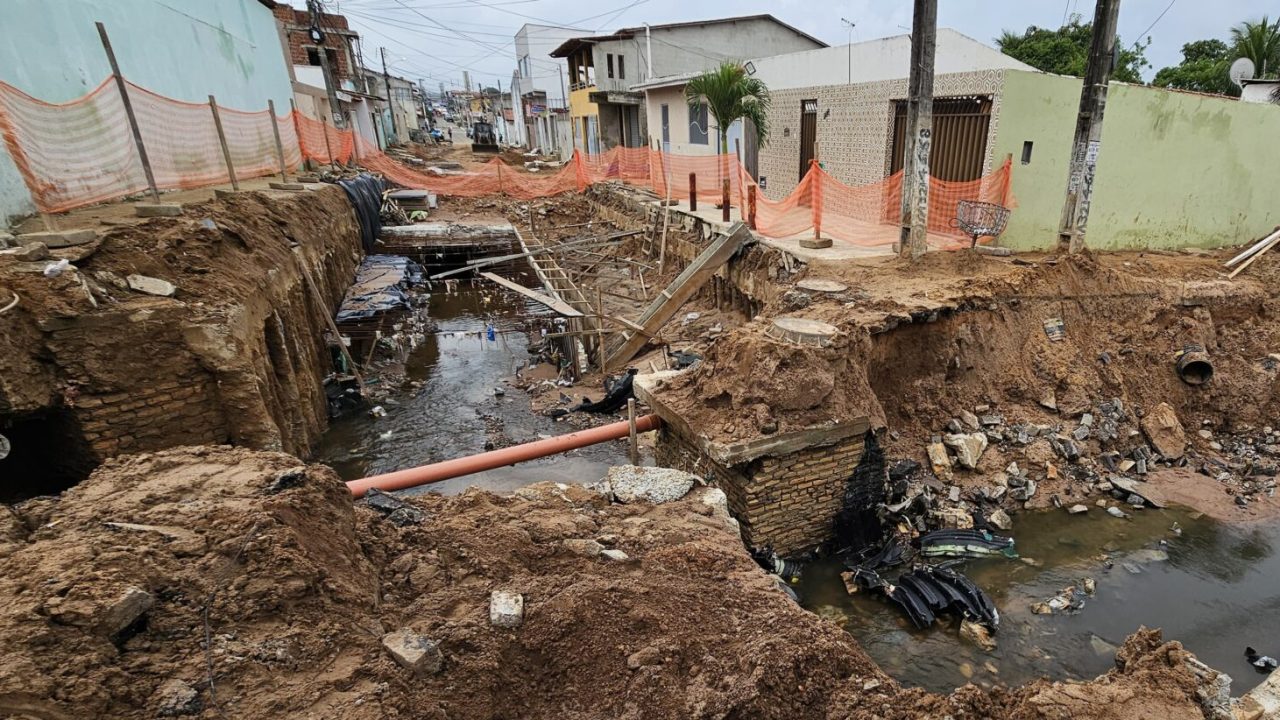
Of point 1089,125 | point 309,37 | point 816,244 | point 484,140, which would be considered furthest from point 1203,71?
point 484,140

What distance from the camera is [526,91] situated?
155ft

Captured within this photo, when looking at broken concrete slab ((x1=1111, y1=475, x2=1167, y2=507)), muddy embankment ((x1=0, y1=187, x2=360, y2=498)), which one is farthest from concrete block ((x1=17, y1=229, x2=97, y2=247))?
broken concrete slab ((x1=1111, y1=475, x2=1167, y2=507))

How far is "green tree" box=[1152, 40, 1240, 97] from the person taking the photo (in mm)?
21797

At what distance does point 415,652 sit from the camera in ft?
8.60

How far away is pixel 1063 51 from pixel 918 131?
2624 cm

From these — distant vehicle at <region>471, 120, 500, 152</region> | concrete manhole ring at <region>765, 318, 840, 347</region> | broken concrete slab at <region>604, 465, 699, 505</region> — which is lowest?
broken concrete slab at <region>604, 465, 699, 505</region>

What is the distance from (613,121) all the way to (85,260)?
26.1 m

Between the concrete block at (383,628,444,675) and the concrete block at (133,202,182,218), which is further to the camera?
the concrete block at (133,202,182,218)

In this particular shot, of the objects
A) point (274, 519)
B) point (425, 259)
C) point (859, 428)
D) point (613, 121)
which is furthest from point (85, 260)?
point (613, 121)

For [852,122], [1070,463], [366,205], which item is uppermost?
[852,122]

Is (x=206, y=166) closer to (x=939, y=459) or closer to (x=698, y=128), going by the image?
(x=698, y=128)

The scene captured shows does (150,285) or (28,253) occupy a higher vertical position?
(28,253)

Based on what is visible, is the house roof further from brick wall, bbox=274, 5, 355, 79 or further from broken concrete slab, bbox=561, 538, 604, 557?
broken concrete slab, bbox=561, 538, 604, 557

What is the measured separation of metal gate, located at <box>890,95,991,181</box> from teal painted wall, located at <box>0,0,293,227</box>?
1310cm
